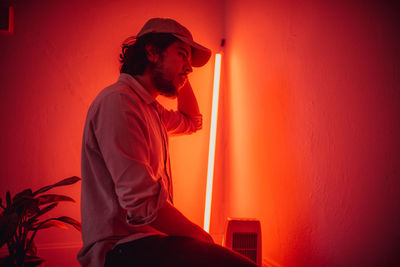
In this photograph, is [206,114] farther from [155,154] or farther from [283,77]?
[155,154]

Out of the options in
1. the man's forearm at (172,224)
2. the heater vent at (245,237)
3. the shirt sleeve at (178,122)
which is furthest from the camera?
the shirt sleeve at (178,122)

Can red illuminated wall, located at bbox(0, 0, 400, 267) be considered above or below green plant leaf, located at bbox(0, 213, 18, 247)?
above

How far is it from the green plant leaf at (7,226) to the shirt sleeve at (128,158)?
59cm

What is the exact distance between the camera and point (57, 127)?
2.08m

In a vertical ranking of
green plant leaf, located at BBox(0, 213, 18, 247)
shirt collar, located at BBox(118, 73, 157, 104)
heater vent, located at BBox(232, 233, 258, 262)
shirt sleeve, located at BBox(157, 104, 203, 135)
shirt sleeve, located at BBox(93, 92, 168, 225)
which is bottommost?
heater vent, located at BBox(232, 233, 258, 262)

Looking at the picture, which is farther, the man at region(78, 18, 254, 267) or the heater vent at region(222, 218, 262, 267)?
the heater vent at region(222, 218, 262, 267)

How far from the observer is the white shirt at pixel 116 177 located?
942 millimetres

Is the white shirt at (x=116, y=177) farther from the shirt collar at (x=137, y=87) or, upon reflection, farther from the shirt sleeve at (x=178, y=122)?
the shirt sleeve at (x=178, y=122)

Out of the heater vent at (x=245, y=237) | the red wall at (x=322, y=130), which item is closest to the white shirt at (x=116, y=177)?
the heater vent at (x=245, y=237)

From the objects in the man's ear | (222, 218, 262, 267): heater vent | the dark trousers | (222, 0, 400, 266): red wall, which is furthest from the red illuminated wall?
the man's ear

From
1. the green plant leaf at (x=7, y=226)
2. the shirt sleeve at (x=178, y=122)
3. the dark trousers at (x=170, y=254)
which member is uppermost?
the shirt sleeve at (x=178, y=122)

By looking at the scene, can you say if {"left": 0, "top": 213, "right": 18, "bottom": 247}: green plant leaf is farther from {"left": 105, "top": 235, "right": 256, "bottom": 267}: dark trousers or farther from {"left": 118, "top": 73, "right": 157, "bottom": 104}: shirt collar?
{"left": 118, "top": 73, "right": 157, "bottom": 104}: shirt collar

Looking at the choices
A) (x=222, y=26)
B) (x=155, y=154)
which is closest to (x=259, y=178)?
(x=155, y=154)

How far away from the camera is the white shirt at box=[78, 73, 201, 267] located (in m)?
0.94
